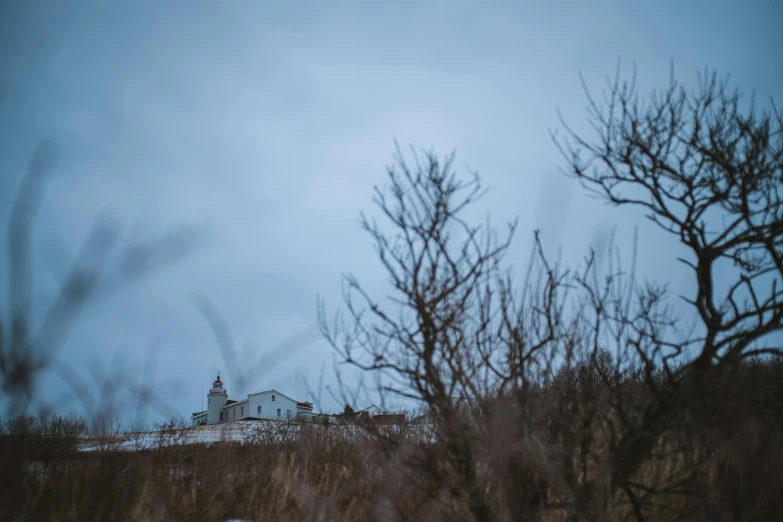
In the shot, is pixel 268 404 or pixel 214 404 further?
pixel 268 404

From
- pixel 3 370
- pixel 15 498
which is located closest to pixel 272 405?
pixel 15 498

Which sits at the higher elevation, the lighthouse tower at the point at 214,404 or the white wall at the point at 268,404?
the white wall at the point at 268,404

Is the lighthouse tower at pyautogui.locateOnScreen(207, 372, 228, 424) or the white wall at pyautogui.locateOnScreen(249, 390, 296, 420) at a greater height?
the white wall at pyautogui.locateOnScreen(249, 390, 296, 420)

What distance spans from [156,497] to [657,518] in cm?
555

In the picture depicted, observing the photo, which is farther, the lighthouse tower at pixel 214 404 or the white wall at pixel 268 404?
the white wall at pixel 268 404

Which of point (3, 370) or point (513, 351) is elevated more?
point (513, 351)

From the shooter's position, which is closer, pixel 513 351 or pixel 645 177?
pixel 513 351

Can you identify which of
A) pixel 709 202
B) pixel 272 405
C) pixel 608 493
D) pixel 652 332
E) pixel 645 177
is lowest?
pixel 608 493

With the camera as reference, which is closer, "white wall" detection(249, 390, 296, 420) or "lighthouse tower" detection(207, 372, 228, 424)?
"lighthouse tower" detection(207, 372, 228, 424)

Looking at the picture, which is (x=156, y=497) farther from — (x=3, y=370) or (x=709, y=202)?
(x=709, y=202)

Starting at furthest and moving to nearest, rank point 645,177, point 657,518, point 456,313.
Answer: point 657,518 → point 645,177 → point 456,313

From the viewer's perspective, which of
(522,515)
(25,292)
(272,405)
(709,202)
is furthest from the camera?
(272,405)

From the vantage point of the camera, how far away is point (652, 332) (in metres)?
3.65

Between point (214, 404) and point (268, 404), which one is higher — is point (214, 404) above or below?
below
